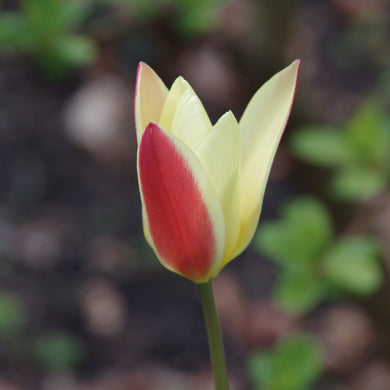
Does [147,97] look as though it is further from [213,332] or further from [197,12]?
[197,12]

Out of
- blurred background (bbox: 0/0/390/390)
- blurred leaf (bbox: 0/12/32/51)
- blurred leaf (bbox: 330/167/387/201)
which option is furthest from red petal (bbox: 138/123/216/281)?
blurred leaf (bbox: 0/12/32/51)

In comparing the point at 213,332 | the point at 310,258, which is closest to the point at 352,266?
the point at 310,258

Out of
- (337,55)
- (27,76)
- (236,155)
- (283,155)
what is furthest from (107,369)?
(337,55)

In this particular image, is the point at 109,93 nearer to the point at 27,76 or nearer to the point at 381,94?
the point at 27,76

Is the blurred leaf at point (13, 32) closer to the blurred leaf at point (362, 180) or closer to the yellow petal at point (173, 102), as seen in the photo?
the blurred leaf at point (362, 180)

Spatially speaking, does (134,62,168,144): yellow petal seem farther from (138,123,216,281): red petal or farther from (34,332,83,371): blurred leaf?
(34,332,83,371): blurred leaf

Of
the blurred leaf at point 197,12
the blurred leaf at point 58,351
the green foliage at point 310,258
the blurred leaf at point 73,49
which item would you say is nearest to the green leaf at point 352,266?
the green foliage at point 310,258
